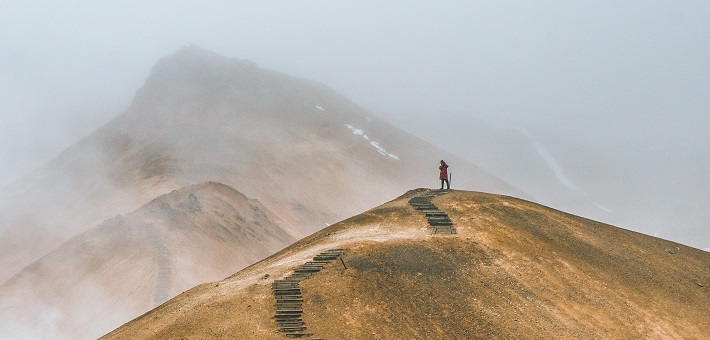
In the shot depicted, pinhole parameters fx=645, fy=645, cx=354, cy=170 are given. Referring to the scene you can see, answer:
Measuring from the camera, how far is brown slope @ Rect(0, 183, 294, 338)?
5859 cm

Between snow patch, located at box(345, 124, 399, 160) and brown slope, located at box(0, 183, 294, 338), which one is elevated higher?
snow patch, located at box(345, 124, 399, 160)

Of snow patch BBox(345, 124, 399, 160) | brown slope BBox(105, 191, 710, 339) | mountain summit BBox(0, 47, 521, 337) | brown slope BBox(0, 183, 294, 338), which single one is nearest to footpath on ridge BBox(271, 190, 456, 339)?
brown slope BBox(105, 191, 710, 339)

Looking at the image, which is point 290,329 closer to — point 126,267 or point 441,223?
point 441,223

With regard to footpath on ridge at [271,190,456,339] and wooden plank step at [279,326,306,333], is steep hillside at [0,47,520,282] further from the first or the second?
wooden plank step at [279,326,306,333]

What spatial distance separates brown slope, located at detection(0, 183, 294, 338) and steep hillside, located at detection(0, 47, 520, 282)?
1310 centimetres

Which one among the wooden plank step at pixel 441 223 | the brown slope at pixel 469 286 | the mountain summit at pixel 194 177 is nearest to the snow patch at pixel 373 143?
the mountain summit at pixel 194 177

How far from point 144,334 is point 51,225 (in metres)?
79.6

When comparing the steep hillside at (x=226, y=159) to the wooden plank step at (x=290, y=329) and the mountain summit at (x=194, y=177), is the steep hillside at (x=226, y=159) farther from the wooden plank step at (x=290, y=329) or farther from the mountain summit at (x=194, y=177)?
the wooden plank step at (x=290, y=329)

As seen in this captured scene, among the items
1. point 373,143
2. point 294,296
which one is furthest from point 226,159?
point 294,296

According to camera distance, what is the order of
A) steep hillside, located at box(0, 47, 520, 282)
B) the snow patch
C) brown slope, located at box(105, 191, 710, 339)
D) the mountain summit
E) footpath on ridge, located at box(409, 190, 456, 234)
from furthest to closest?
the snow patch
steep hillside, located at box(0, 47, 520, 282)
the mountain summit
footpath on ridge, located at box(409, 190, 456, 234)
brown slope, located at box(105, 191, 710, 339)

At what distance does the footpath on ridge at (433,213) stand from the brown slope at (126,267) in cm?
2944

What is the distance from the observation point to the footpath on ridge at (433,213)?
32625mm

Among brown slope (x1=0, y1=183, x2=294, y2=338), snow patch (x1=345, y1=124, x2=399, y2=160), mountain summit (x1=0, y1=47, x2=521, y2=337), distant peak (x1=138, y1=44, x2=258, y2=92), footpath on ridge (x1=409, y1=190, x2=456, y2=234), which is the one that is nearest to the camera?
footpath on ridge (x1=409, y1=190, x2=456, y2=234)

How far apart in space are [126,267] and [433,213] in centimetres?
3990
